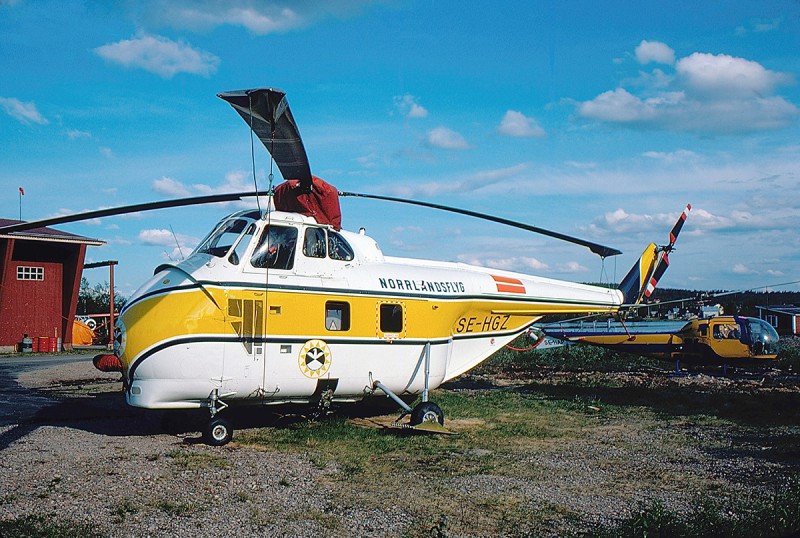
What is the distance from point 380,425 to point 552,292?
483 cm

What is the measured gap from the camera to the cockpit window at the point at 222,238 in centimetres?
1032

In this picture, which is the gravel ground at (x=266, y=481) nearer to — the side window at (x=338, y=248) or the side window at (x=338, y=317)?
the side window at (x=338, y=317)

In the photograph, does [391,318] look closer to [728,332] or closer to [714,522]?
[714,522]

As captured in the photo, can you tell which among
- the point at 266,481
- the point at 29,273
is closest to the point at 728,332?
the point at 266,481

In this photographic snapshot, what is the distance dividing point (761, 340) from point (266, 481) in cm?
1802

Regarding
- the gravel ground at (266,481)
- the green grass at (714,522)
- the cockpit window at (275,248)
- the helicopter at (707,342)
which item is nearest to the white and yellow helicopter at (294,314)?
the cockpit window at (275,248)

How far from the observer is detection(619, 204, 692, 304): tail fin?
1527 cm

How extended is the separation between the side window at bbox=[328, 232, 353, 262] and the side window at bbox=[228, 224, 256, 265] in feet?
4.76

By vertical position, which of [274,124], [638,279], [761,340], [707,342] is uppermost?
[274,124]

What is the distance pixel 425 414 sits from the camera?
11.2 metres

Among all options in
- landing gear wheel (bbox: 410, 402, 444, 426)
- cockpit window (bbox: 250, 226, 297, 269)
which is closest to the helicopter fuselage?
cockpit window (bbox: 250, 226, 297, 269)

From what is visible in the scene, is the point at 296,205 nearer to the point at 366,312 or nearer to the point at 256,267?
the point at 256,267

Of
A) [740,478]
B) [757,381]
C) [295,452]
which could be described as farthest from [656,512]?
[757,381]

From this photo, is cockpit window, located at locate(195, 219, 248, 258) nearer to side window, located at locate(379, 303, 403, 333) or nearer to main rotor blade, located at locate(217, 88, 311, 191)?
main rotor blade, located at locate(217, 88, 311, 191)
